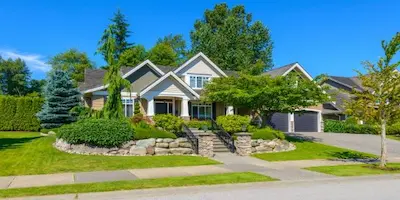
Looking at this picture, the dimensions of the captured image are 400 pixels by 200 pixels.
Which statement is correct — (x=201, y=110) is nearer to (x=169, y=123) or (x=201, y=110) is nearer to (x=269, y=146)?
(x=169, y=123)

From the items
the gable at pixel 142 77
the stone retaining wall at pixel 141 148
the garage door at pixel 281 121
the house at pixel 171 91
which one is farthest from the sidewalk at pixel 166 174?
the garage door at pixel 281 121

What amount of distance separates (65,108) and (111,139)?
478 inches

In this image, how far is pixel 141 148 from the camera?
17578 millimetres

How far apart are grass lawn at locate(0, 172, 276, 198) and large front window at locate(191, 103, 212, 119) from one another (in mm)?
18125

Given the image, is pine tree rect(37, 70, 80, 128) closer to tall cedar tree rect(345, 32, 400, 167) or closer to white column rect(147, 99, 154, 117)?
white column rect(147, 99, 154, 117)

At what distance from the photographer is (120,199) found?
8281 mm

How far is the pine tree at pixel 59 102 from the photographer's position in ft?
89.4

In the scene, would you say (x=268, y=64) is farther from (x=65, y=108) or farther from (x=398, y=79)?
(x=398, y=79)

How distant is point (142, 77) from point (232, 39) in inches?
969

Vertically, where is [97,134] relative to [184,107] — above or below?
below

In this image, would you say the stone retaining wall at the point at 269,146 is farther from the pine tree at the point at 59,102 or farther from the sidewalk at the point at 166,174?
the pine tree at the point at 59,102

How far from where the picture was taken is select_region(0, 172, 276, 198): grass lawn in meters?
8.84

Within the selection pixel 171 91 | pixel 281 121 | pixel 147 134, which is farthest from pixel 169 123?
pixel 281 121

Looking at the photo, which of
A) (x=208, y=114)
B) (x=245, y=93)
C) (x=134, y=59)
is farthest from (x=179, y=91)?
(x=134, y=59)
